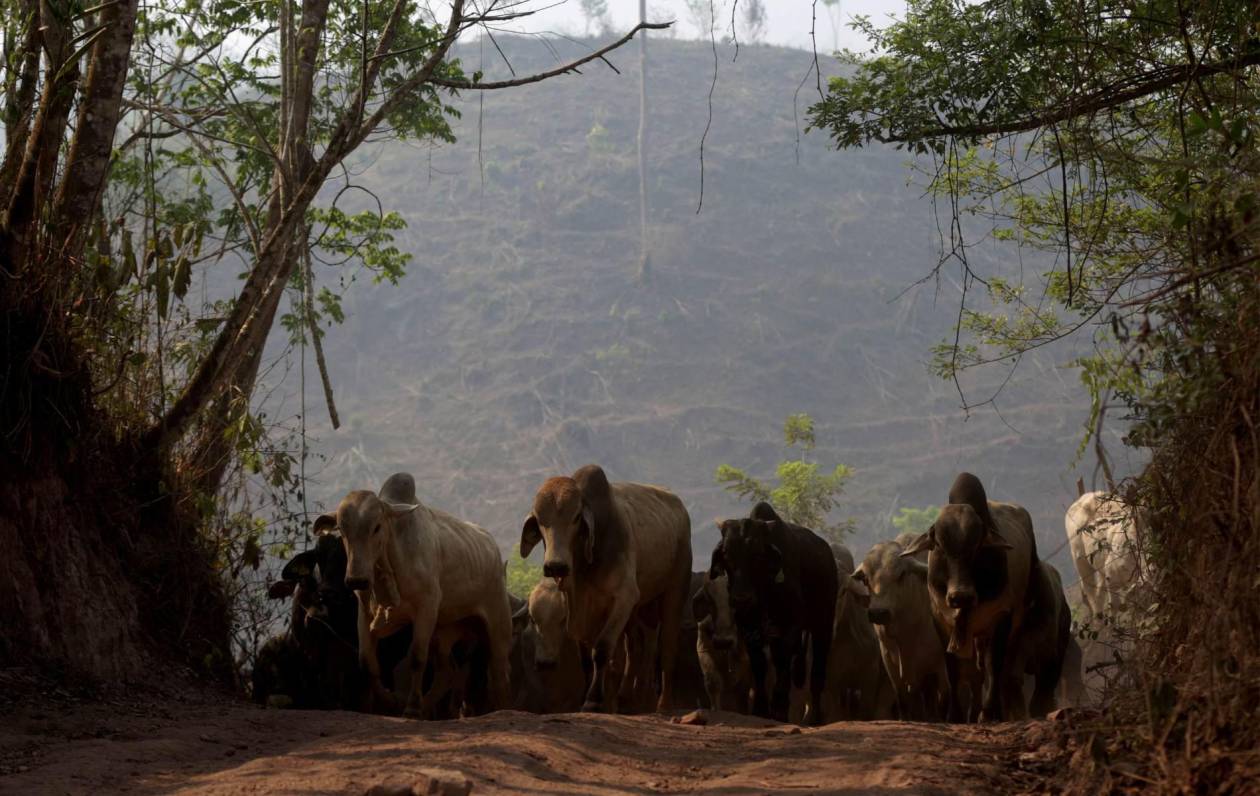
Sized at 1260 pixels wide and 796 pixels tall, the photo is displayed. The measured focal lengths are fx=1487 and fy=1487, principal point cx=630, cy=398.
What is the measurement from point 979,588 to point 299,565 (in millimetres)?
4656

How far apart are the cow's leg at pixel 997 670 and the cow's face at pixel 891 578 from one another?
85 cm

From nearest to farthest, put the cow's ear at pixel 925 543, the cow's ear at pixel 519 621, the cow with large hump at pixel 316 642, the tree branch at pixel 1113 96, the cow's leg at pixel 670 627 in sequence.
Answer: the tree branch at pixel 1113 96 < the cow's ear at pixel 925 543 < the cow with large hump at pixel 316 642 < the cow's leg at pixel 670 627 < the cow's ear at pixel 519 621

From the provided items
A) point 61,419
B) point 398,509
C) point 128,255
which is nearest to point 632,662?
point 398,509

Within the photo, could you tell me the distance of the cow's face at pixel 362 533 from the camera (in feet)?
30.8

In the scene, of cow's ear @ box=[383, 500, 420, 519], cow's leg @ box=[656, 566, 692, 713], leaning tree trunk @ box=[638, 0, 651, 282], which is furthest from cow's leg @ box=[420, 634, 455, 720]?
leaning tree trunk @ box=[638, 0, 651, 282]

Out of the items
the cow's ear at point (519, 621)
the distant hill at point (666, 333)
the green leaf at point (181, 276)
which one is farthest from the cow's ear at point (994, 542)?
the distant hill at point (666, 333)

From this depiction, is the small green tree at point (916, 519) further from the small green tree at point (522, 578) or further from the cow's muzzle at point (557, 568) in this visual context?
the cow's muzzle at point (557, 568)

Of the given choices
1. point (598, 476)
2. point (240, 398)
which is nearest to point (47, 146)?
point (240, 398)

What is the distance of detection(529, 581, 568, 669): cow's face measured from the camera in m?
11.4

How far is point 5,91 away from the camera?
8.70m

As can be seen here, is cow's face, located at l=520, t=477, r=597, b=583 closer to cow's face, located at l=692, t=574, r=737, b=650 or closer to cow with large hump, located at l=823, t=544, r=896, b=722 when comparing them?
cow's face, located at l=692, t=574, r=737, b=650

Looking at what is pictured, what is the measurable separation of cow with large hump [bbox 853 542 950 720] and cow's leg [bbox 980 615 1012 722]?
734 millimetres

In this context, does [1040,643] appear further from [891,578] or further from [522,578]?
[522,578]

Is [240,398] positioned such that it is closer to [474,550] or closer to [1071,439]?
[474,550]
